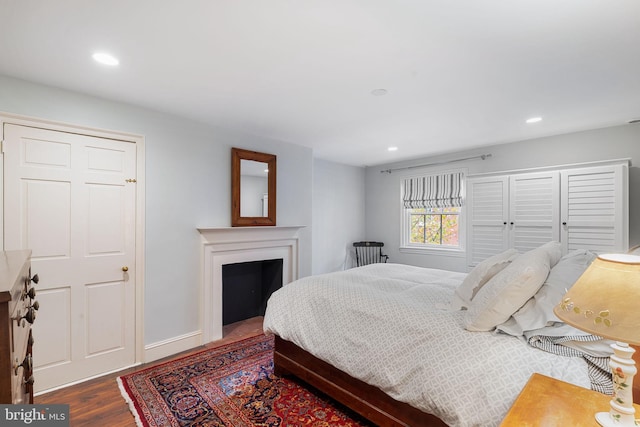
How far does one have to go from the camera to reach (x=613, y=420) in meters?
0.94

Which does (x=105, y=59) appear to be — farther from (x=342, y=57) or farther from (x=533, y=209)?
(x=533, y=209)

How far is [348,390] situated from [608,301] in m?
1.63

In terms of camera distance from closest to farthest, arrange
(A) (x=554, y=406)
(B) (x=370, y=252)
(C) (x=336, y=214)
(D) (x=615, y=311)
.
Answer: (D) (x=615, y=311) → (A) (x=554, y=406) → (C) (x=336, y=214) → (B) (x=370, y=252)

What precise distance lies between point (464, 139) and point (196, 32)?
3.49 metres

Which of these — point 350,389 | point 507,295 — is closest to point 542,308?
point 507,295

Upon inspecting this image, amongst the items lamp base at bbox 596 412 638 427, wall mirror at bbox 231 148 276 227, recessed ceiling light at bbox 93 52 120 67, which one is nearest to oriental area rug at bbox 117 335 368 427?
lamp base at bbox 596 412 638 427

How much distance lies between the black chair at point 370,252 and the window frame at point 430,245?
387 millimetres

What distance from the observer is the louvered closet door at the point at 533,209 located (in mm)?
3508

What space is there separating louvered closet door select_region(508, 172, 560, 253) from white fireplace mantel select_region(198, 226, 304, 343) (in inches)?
113

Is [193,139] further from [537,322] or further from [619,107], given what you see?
[619,107]

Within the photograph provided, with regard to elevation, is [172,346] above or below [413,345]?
below

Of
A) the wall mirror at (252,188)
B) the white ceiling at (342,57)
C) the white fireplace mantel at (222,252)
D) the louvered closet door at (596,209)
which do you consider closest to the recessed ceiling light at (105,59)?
the white ceiling at (342,57)

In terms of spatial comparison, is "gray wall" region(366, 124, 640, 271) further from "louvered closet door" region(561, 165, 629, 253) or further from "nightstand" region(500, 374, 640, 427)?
"nightstand" region(500, 374, 640, 427)

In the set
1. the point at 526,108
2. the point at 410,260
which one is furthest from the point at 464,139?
the point at 410,260
